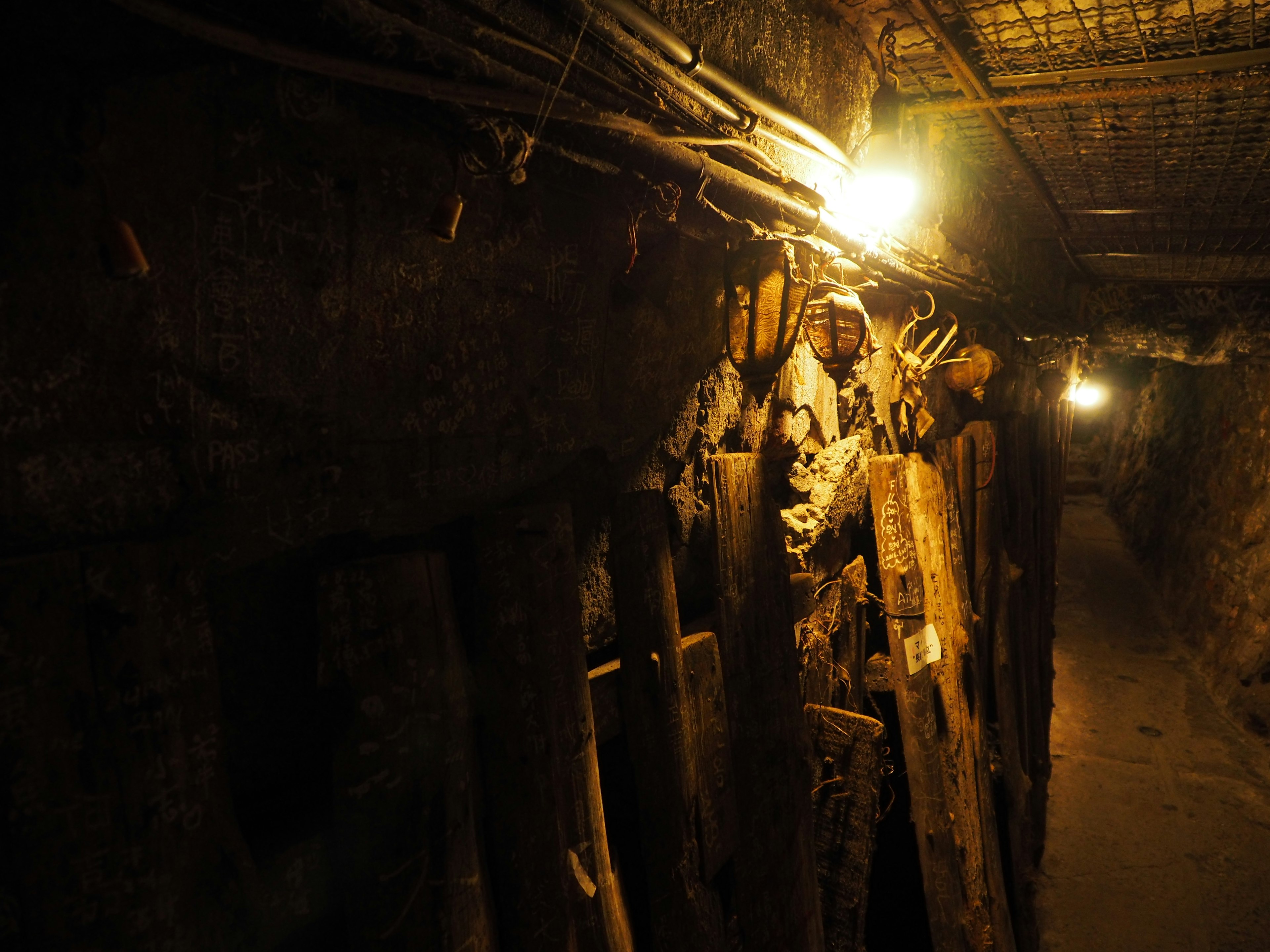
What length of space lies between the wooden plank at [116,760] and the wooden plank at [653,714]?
0.91 m

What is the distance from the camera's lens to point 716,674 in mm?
1949

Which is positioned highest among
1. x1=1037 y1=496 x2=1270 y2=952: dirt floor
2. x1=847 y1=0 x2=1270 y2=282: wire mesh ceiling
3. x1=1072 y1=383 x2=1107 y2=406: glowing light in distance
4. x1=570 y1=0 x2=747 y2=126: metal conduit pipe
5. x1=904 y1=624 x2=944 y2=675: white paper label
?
x1=847 y1=0 x2=1270 y2=282: wire mesh ceiling

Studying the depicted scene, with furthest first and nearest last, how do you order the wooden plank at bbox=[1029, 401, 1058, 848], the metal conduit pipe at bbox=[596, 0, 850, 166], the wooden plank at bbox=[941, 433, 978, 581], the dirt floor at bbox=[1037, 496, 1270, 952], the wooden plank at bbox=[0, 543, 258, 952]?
the wooden plank at bbox=[1029, 401, 1058, 848] → the dirt floor at bbox=[1037, 496, 1270, 952] → the wooden plank at bbox=[941, 433, 978, 581] → the metal conduit pipe at bbox=[596, 0, 850, 166] → the wooden plank at bbox=[0, 543, 258, 952]

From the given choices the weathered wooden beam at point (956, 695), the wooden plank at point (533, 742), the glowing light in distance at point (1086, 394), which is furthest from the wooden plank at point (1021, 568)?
the glowing light in distance at point (1086, 394)

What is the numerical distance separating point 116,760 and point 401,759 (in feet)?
1.30

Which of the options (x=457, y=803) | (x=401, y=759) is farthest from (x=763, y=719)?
(x=401, y=759)

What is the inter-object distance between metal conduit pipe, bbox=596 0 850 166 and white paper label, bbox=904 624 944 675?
1.96 meters

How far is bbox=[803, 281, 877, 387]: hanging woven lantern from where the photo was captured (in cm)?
244

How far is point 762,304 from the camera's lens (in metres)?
2.01

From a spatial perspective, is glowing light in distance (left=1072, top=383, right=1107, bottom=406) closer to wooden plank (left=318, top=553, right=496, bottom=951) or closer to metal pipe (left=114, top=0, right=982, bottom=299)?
metal pipe (left=114, top=0, right=982, bottom=299)

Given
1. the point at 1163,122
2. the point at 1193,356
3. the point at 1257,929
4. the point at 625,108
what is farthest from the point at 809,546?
the point at 1193,356

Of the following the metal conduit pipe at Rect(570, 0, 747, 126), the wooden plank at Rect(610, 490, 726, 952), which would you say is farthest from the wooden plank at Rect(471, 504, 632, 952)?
the metal conduit pipe at Rect(570, 0, 747, 126)

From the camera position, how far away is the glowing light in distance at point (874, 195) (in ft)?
9.30

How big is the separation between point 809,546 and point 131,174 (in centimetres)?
241
